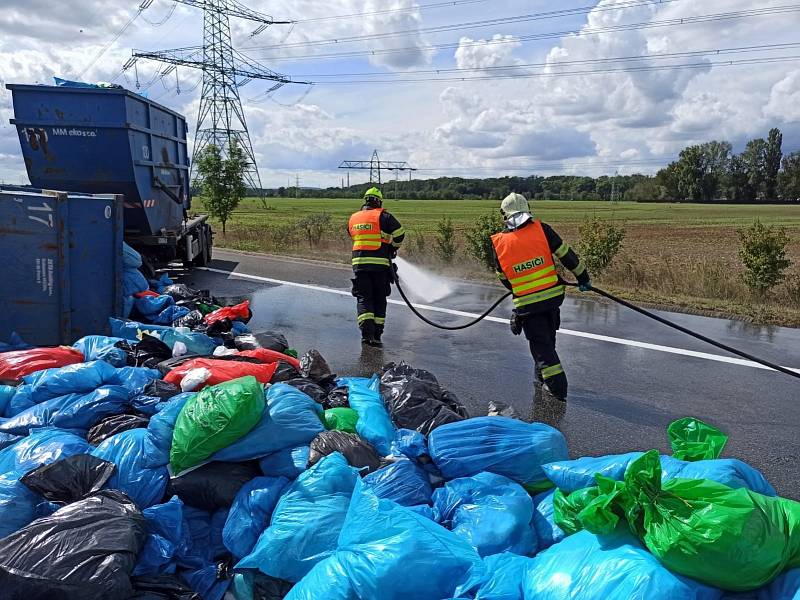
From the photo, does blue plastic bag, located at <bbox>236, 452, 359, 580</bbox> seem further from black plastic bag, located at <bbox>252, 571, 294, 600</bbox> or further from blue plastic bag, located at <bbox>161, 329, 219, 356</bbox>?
blue plastic bag, located at <bbox>161, 329, 219, 356</bbox>

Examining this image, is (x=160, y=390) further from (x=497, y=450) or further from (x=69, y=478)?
(x=497, y=450)

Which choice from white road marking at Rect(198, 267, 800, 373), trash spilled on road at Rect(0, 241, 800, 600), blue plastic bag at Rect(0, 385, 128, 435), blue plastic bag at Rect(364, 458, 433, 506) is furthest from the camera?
white road marking at Rect(198, 267, 800, 373)

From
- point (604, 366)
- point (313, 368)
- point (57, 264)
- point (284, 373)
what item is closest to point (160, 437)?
point (284, 373)

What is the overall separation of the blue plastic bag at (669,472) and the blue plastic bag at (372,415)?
918 millimetres

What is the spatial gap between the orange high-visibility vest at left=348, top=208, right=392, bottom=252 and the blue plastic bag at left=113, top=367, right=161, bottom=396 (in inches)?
124

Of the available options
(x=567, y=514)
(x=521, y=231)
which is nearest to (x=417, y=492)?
(x=567, y=514)

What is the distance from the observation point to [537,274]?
5.30m

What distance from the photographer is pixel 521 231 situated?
5.31 meters

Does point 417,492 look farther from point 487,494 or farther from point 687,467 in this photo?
point 687,467

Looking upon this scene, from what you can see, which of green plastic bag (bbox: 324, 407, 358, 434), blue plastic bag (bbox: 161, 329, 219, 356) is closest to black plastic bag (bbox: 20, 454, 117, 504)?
green plastic bag (bbox: 324, 407, 358, 434)

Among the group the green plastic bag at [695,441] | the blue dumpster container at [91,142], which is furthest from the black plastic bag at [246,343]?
the blue dumpster container at [91,142]

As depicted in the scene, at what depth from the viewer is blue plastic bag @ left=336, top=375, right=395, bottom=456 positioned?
351 cm

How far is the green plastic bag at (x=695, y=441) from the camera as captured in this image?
9.68ft

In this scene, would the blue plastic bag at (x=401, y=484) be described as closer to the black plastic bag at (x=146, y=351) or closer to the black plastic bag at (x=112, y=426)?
the black plastic bag at (x=112, y=426)
